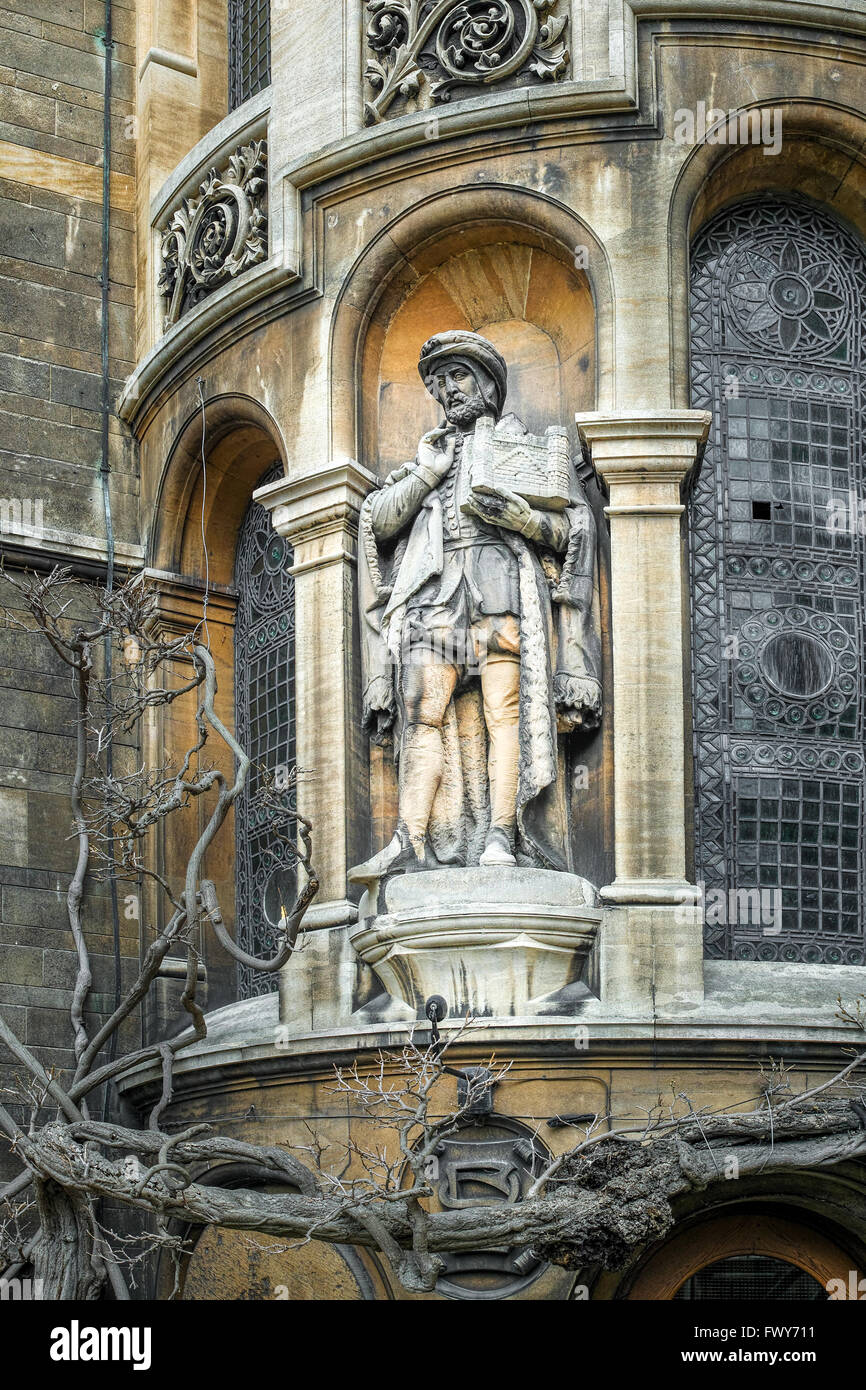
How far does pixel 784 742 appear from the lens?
1612 cm

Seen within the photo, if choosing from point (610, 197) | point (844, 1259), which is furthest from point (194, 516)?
point (844, 1259)

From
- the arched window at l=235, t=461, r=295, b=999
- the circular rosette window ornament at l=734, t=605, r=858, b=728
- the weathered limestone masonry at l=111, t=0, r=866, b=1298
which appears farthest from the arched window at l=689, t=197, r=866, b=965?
the arched window at l=235, t=461, r=295, b=999

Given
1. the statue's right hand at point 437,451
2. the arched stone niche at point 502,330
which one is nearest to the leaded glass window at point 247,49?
the arched stone niche at point 502,330

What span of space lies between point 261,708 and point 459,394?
3.04 m

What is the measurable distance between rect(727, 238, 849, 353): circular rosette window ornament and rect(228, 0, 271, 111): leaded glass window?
4.34m

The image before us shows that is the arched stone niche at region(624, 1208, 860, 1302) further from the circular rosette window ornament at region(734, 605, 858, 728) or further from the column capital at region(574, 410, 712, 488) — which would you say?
the column capital at region(574, 410, 712, 488)

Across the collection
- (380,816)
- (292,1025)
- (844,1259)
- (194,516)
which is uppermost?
(194,516)

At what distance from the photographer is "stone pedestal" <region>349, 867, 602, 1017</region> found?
14.9 m

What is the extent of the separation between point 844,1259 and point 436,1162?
269 cm

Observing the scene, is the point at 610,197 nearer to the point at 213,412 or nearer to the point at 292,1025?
the point at 213,412

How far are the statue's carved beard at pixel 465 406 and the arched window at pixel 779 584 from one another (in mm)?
1420

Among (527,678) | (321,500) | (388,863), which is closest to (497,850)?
(388,863)

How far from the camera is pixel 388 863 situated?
→ 51.0 ft

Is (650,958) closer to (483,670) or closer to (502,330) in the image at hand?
(483,670)
